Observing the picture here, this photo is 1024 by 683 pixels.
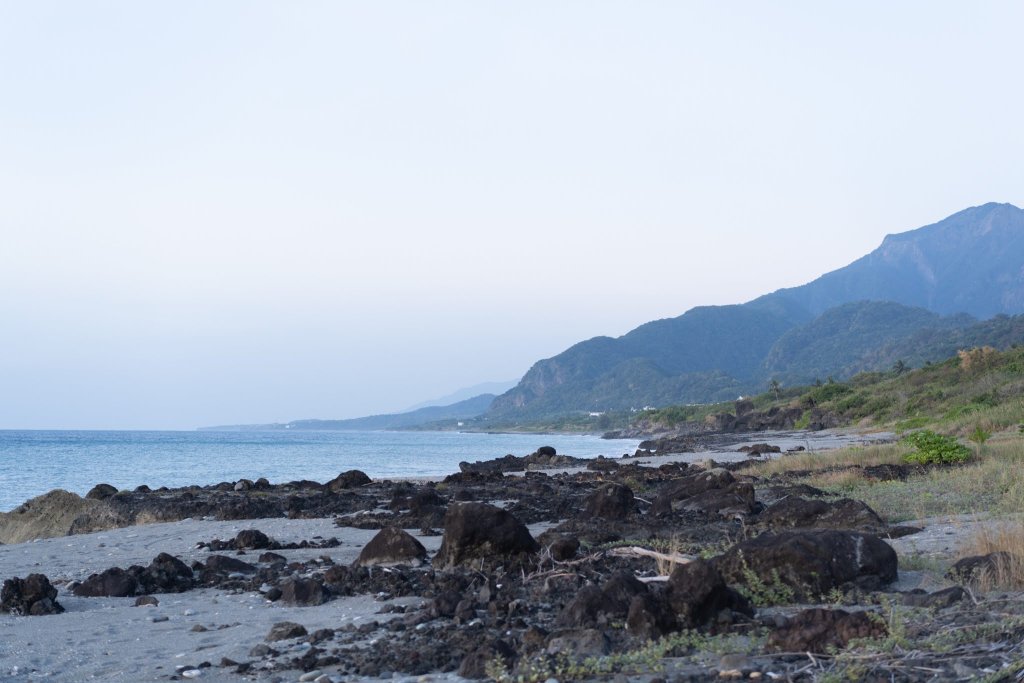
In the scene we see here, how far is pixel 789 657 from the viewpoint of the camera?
6242 millimetres

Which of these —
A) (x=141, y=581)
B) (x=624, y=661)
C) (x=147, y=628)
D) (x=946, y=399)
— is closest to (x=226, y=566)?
(x=141, y=581)

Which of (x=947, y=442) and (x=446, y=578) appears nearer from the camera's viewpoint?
(x=446, y=578)

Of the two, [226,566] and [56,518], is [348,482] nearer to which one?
[56,518]

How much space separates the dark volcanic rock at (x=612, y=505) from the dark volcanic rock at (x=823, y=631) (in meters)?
9.24

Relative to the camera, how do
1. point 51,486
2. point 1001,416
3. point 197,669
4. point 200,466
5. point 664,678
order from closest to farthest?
point 664,678 < point 197,669 < point 1001,416 < point 51,486 < point 200,466

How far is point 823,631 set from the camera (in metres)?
6.38

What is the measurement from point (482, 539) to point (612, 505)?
18.1 ft

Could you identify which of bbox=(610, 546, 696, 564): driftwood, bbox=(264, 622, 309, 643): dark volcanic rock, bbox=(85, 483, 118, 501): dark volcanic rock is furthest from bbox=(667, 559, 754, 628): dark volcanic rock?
bbox=(85, 483, 118, 501): dark volcanic rock

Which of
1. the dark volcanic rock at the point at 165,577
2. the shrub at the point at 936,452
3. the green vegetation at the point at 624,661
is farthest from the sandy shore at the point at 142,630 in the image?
the shrub at the point at 936,452

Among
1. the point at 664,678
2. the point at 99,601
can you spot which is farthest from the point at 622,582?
the point at 99,601

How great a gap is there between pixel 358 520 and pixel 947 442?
1336 centimetres

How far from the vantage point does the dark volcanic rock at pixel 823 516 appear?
12.3 metres

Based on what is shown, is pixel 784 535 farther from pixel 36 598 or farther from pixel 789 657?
pixel 36 598

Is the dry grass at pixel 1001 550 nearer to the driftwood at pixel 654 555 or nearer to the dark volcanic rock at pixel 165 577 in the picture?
the driftwood at pixel 654 555
